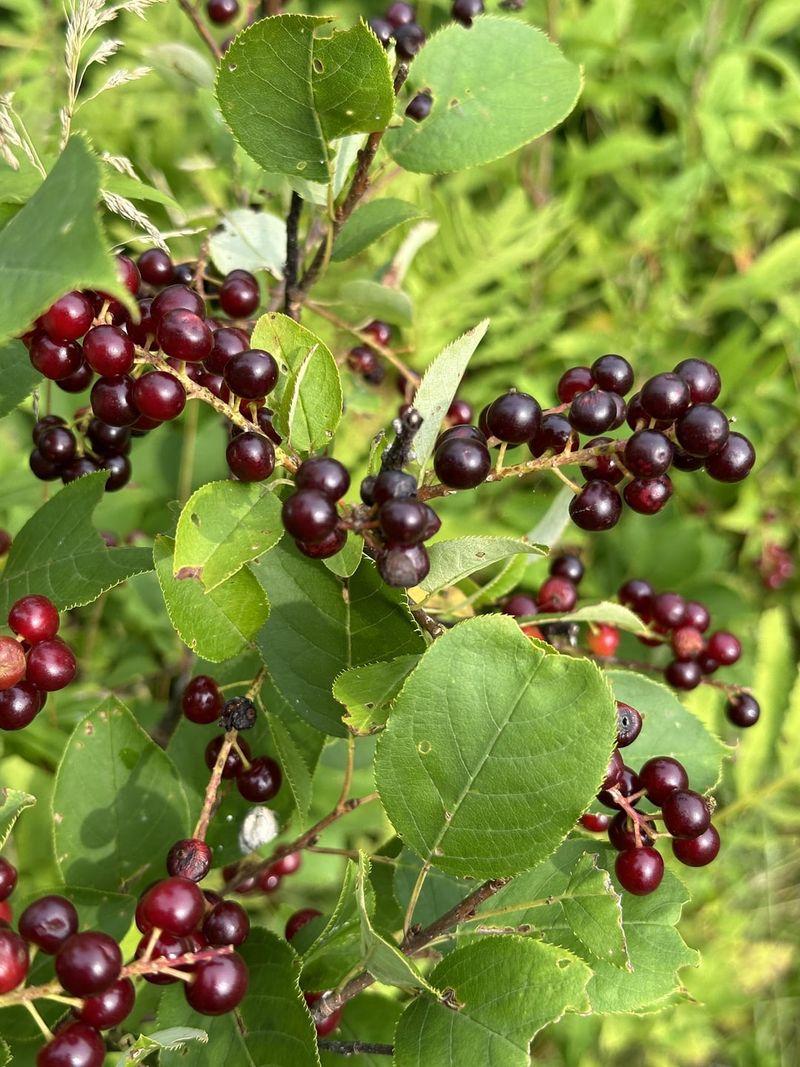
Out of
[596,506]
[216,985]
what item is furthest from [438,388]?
[216,985]

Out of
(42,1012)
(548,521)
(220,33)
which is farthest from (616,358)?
(220,33)

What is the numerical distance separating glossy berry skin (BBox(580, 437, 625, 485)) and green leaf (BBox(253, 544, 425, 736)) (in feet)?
0.80

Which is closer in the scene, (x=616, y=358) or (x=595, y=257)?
(x=616, y=358)

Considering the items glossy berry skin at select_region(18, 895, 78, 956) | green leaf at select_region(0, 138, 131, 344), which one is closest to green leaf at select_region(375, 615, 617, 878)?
glossy berry skin at select_region(18, 895, 78, 956)

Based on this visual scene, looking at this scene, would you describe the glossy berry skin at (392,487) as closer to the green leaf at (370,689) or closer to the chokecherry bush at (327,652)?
the chokecherry bush at (327,652)

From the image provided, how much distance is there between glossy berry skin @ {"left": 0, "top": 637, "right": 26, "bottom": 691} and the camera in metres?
0.94

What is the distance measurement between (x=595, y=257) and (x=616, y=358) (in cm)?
195

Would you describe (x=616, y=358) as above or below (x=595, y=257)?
above

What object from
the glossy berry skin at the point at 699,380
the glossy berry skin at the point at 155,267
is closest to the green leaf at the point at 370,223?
the glossy berry skin at the point at 155,267

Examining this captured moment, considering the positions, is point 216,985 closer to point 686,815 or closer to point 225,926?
point 225,926

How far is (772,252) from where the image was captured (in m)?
2.76

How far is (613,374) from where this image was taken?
98 cm

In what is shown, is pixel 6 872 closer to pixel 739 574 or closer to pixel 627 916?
pixel 627 916

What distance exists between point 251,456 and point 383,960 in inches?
18.8
